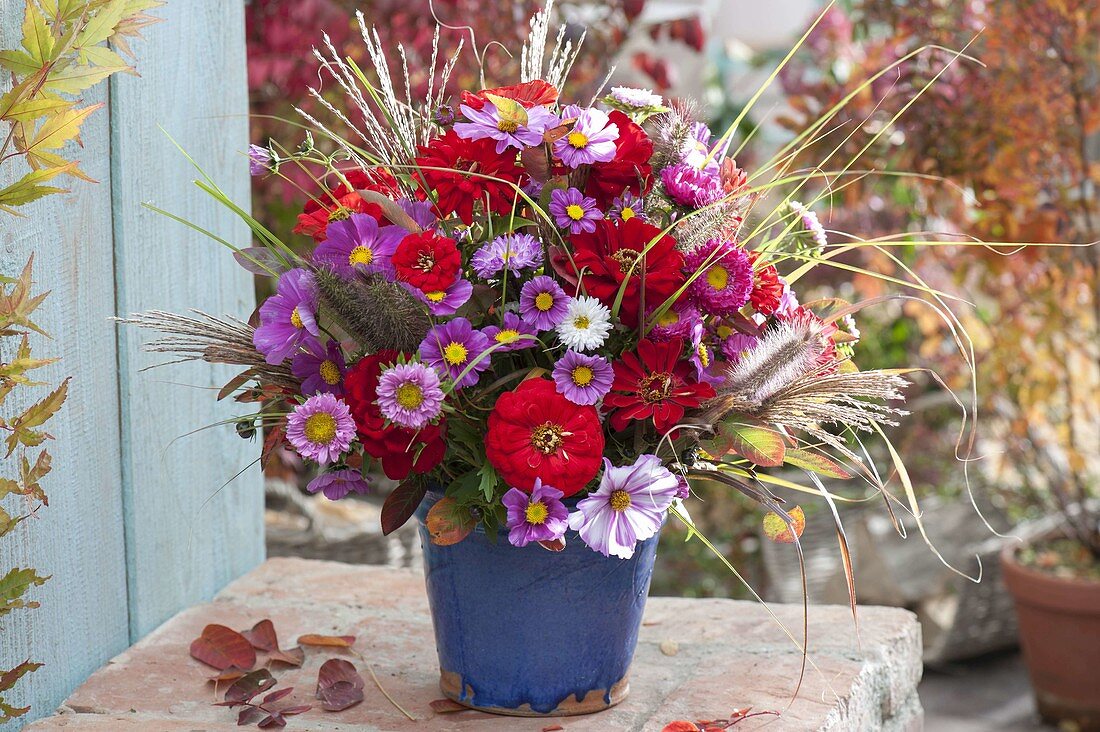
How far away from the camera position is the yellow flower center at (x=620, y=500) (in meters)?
0.88

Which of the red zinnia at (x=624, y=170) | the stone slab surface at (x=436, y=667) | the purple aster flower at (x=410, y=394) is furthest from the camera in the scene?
the stone slab surface at (x=436, y=667)

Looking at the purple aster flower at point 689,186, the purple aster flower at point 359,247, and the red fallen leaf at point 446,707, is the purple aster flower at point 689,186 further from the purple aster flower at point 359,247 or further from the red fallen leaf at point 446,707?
the red fallen leaf at point 446,707

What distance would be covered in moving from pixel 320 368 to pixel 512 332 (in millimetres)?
172

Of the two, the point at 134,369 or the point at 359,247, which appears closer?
the point at 359,247

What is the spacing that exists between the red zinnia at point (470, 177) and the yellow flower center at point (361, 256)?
74 millimetres

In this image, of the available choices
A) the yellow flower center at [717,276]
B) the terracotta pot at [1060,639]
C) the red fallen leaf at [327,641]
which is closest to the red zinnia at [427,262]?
the yellow flower center at [717,276]

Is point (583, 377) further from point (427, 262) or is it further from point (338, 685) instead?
point (338, 685)

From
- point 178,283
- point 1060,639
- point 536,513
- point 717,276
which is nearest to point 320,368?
point 536,513

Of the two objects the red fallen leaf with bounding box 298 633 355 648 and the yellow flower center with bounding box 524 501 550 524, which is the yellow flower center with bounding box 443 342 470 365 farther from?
the red fallen leaf with bounding box 298 633 355 648

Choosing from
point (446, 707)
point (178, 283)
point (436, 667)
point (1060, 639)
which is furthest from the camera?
point (1060, 639)

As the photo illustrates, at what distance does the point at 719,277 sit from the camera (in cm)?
93

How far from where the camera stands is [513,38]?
Answer: 2.36m

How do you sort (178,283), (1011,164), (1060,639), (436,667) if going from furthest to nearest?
(1060,639) → (1011,164) → (178,283) → (436,667)

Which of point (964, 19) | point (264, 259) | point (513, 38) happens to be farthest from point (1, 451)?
point (964, 19)
